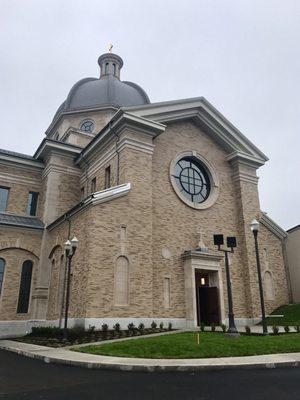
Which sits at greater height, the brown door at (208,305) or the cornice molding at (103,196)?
the cornice molding at (103,196)

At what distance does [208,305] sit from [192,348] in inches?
401

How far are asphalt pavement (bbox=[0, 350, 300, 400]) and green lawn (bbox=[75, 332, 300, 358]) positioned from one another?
5.87 feet

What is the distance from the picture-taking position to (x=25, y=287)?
21.4 m

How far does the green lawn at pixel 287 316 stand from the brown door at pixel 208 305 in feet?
10.7

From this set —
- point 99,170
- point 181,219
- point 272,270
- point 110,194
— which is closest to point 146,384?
point 110,194

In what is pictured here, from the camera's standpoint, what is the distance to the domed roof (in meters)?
32.7

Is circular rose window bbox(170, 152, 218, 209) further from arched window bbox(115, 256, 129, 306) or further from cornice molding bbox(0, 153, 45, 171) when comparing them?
cornice molding bbox(0, 153, 45, 171)

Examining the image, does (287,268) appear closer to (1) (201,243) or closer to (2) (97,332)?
(1) (201,243)

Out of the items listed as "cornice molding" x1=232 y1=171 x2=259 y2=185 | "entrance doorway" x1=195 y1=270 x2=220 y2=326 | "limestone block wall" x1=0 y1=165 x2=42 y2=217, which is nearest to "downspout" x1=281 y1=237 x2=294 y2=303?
"cornice molding" x1=232 y1=171 x2=259 y2=185

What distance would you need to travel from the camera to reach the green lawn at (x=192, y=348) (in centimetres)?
1003

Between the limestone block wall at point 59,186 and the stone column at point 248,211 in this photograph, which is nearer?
the stone column at point 248,211

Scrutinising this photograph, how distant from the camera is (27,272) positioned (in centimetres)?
2172

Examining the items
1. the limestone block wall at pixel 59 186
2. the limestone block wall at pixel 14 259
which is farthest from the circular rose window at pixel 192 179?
the limestone block wall at pixel 14 259

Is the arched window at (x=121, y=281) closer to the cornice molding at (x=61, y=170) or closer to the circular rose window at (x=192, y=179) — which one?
the circular rose window at (x=192, y=179)
